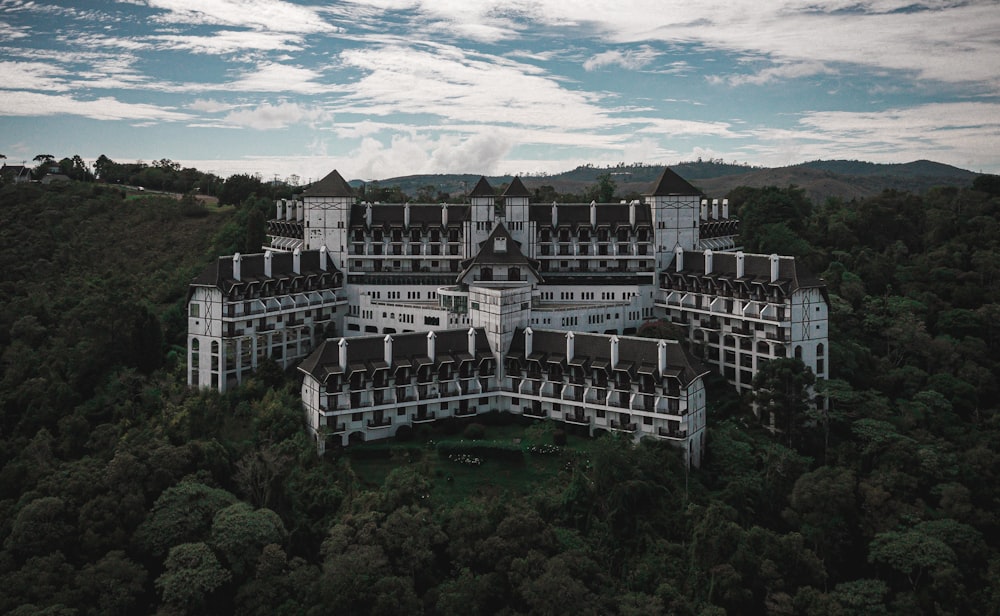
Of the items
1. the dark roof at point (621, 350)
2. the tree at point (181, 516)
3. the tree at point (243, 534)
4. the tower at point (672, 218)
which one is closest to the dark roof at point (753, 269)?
the tower at point (672, 218)

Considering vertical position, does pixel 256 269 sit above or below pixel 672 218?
below

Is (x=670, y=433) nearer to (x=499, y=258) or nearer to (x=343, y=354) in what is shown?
(x=499, y=258)

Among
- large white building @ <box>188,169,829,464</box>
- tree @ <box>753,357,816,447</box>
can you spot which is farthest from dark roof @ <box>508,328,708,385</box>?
tree @ <box>753,357,816,447</box>

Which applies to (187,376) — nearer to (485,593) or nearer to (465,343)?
(465,343)

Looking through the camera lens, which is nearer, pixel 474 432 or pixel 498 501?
pixel 498 501

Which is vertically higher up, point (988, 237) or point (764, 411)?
point (988, 237)

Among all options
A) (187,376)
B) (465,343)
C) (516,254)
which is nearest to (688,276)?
(516,254)

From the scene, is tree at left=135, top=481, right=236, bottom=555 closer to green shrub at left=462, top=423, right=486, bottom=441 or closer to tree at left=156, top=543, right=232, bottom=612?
tree at left=156, top=543, right=232, bottom=612

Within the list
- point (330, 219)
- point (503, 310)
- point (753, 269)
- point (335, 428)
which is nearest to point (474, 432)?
point (335, 428)
